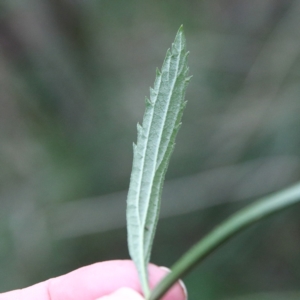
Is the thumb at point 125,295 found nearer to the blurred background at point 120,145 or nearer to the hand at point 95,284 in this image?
the hand at point 95,284

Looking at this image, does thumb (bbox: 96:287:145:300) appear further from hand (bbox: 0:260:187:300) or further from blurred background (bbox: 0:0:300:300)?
blurred background (bbox: 0:0:300:300)

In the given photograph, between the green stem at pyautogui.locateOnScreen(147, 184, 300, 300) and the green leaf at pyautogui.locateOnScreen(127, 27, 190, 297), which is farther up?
the green leaf at pyautogui.locateOnScreen(127, 27, 190, 297)

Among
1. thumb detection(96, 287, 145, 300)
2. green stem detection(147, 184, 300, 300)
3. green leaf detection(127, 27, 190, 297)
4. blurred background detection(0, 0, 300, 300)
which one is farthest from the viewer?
blurred background detection(0, 0, 300, 300)

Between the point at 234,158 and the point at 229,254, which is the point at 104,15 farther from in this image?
the point at 229,254

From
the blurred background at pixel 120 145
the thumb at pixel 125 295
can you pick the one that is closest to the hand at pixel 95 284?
the thumb at pixel 125 295

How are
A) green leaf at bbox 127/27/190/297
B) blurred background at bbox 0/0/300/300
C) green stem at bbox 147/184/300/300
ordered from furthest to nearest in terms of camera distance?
blurred background at bbox 0/0/300/300 → green leaf at bbox 127/27/190/297 → green stem at bbox 147/184/300/300

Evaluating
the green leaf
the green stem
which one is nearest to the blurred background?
the green leaf

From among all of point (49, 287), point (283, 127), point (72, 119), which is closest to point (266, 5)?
point (283, 127)
